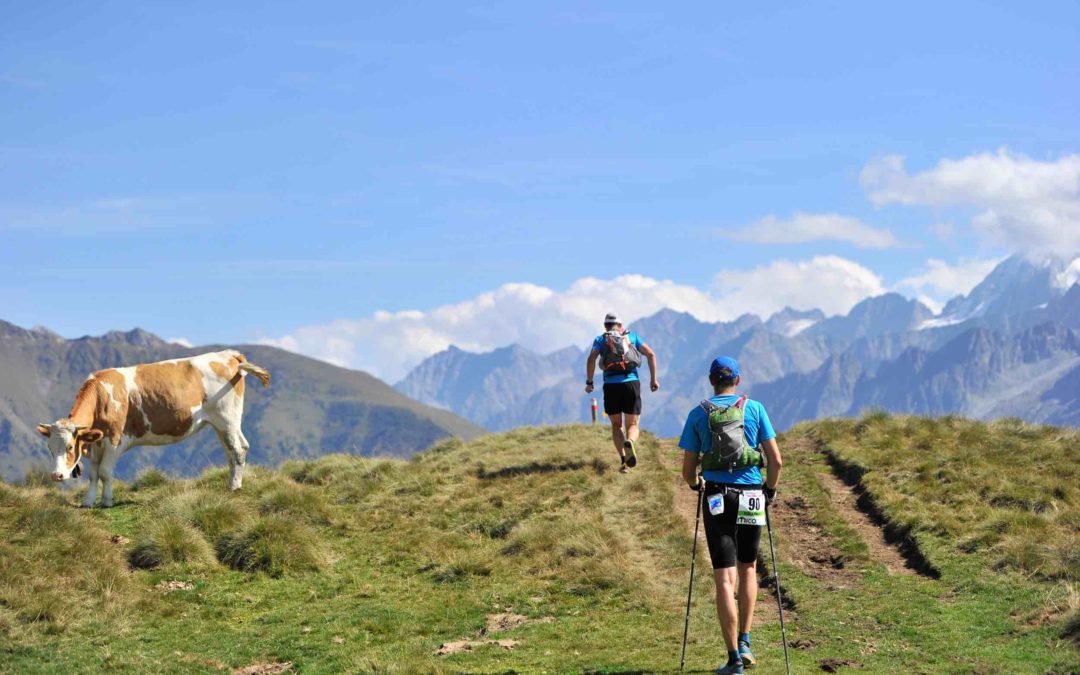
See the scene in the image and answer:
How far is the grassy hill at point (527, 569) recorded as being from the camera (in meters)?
13.2

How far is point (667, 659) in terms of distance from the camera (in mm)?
12328

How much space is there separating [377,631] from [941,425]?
19502 millimetres

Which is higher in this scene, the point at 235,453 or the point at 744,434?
the point at 744,434

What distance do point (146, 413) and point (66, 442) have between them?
Result: 224 cm

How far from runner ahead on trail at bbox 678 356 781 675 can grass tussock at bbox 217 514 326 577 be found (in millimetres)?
8937

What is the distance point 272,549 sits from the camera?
17922 millimetres

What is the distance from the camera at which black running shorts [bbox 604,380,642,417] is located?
21812 mm

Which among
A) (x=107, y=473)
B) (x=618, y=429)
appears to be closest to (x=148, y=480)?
(x=107, y=473)

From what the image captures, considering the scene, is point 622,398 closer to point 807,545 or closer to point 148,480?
point 807,545

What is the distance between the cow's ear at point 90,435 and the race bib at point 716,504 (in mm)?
14528

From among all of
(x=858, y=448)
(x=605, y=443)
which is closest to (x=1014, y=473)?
(x=858, y=448)

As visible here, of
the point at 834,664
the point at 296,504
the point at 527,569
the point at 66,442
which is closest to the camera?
the point at 834,664

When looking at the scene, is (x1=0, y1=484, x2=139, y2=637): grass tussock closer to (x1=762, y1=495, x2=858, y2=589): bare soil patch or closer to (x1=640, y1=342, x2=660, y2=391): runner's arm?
(x1=640, y1=342, x2=660, y2=391): runner's arm

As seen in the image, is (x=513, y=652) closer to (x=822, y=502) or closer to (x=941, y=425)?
(x=822, y=502)
